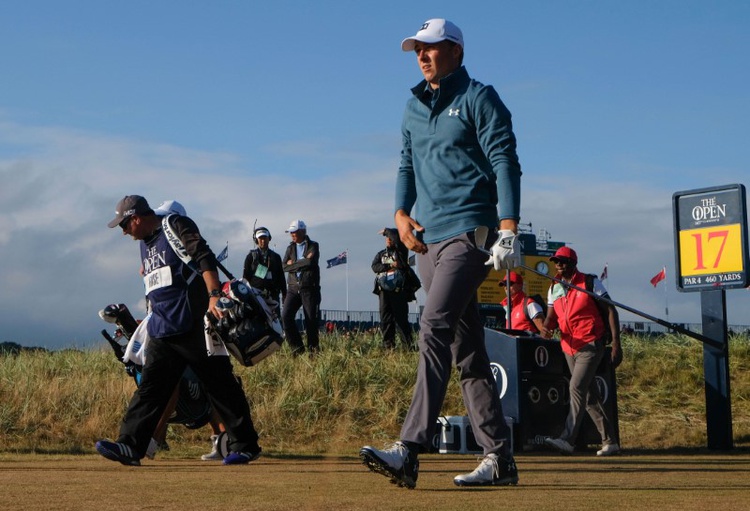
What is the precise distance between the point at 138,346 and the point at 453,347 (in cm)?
409

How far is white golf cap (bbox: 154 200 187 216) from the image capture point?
8.65m

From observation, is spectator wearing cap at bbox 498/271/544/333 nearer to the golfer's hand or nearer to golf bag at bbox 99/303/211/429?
golf bag at bbox 99/303/211/429

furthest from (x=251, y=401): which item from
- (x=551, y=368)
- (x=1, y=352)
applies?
(x=1, y=352)

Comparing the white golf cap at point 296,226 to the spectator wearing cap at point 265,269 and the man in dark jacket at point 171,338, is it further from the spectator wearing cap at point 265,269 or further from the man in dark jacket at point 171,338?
the man in dark jacket at point 171,338

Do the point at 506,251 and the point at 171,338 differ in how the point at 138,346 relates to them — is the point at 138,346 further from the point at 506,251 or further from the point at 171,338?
the point at 506,251

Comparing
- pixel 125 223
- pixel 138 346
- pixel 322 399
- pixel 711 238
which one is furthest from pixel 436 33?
pixel 322 399

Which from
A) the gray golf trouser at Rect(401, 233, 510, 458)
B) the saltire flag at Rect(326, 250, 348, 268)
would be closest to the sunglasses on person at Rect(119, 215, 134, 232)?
the gray golf trouser at Rect(401, 233, 510, 458)

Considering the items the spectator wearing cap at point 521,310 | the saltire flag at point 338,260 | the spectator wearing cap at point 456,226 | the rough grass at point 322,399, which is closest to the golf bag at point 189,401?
the rough grass at point 322,399

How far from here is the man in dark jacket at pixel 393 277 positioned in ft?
52.6

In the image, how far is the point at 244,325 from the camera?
7875mm

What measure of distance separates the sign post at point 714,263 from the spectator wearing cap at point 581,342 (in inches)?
45.8

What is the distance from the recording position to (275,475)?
732 cm

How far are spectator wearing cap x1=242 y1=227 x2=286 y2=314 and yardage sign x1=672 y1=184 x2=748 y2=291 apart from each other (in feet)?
20.1

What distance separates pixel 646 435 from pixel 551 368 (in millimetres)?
2444
